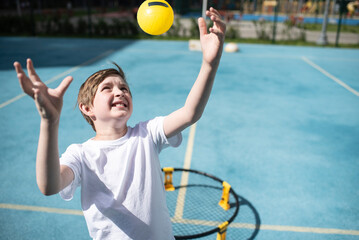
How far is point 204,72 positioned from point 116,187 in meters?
0.93

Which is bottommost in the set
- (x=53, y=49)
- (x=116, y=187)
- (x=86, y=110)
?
(x=53, y=49)

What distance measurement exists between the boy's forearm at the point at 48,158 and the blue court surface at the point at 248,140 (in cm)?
248

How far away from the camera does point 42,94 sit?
5.22 feet

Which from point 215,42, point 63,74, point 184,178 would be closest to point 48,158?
point 215,42

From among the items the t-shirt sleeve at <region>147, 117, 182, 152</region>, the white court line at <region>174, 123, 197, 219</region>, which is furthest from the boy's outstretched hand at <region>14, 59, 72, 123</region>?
the white court line at <region>174, 123, 197, 219</region>

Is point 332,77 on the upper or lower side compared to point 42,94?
lower

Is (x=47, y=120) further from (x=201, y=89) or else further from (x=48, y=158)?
(x=201, y=89)

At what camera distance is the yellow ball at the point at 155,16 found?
9.16 feet

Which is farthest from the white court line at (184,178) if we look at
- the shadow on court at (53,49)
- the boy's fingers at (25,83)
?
the shadow on court at (53,49)

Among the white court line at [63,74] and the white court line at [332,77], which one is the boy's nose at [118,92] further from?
the white court line at [332,77]

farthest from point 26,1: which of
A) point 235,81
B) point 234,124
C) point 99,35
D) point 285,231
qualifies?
point 285,231

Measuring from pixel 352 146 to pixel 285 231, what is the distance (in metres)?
3.47

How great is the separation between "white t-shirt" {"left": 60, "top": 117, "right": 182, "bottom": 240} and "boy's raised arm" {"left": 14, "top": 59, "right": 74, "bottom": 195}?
27 cm

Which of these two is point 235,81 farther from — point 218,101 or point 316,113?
point 316,113
